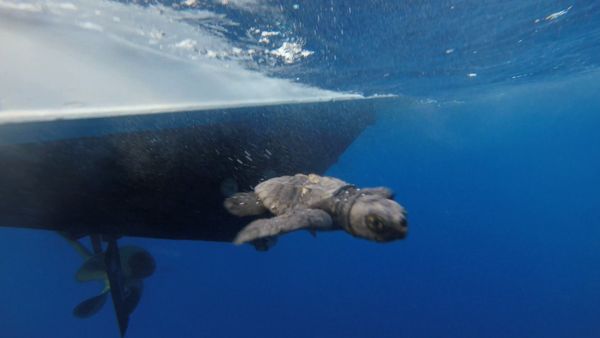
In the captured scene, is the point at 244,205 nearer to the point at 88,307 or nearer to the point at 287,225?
the point at 287,225

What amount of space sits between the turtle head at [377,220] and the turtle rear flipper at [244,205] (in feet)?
4.23

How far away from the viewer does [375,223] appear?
111 inches

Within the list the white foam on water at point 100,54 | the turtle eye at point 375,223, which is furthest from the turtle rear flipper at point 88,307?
the turtle eye at point 375,223

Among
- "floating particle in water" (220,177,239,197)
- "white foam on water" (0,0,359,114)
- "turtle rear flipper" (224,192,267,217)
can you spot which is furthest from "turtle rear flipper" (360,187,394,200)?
"white foam on water" (0,0,359,114)

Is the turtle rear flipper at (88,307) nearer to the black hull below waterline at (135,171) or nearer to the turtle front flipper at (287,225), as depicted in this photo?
the black hull below waterline at (135,171)

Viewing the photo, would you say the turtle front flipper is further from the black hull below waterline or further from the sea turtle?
the black hull below waterline

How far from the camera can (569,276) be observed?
48688 mm

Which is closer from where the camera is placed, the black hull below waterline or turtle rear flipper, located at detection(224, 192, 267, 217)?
the black hull below waterline

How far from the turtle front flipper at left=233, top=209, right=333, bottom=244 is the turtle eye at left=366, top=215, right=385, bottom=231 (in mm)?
405

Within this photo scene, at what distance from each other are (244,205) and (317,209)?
3.65 ft

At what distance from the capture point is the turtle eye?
2.79 m

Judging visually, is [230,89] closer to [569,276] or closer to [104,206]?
[104,206]

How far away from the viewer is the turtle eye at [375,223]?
279 cm

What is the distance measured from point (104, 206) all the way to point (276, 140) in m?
3.08
